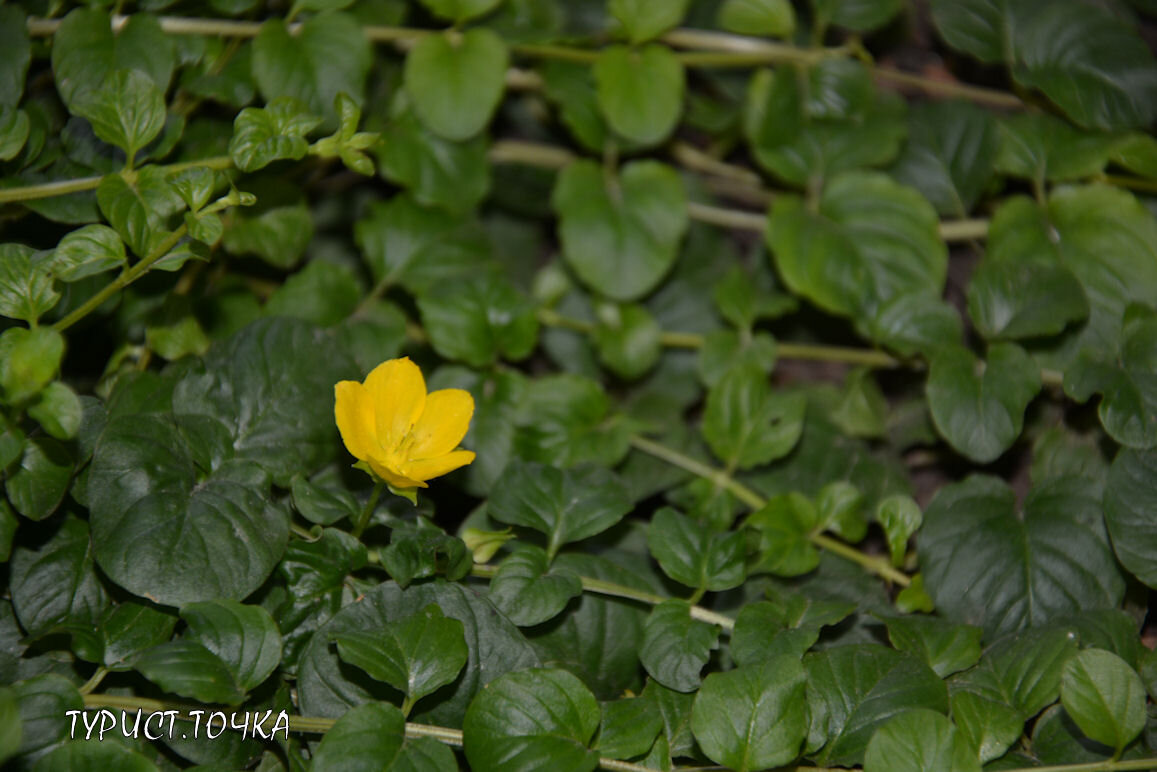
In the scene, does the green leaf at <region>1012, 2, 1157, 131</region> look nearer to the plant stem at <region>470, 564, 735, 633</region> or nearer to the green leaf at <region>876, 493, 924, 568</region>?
the green leaf at <region>876, 493, 924, 568</region>

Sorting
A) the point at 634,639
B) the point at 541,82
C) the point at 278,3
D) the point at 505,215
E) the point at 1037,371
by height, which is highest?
the point at 278,3

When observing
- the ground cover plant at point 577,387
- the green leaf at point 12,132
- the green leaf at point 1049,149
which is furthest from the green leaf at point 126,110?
the green leaf at point 1049,149

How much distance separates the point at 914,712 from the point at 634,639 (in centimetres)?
49

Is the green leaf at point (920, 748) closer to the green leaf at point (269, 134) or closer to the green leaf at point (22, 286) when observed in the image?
the green leaf at point (269, 134)

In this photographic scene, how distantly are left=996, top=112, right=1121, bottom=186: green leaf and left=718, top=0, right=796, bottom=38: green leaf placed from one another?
0.59 metres

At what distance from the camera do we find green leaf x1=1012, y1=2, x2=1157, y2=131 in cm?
211

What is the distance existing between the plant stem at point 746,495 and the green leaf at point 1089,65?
1.16m

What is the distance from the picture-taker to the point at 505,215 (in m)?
2.48

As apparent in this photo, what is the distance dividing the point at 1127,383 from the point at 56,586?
1955 mm

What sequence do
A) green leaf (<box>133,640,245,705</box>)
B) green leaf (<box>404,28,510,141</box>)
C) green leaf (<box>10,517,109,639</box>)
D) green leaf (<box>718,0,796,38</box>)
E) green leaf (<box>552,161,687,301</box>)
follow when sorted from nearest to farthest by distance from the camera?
green leaf (<box>133,640,245,705</box>) → green leaf (<box>10,517,109,639</box>) → green leaf (<box>404,28,510,141</box>) → green leaf (<box>552,161,687,301</box>) → green leaf (<box>718,0,796,38</box>)

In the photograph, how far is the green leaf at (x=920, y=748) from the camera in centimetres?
133

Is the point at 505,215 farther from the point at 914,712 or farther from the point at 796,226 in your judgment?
the point at 914,712

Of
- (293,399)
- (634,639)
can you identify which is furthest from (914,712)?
(293,399)

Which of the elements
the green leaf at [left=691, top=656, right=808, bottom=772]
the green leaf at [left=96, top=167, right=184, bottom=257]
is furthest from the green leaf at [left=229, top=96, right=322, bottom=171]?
the green leaf at [left=691, top=656, right=808, bottom=772]
